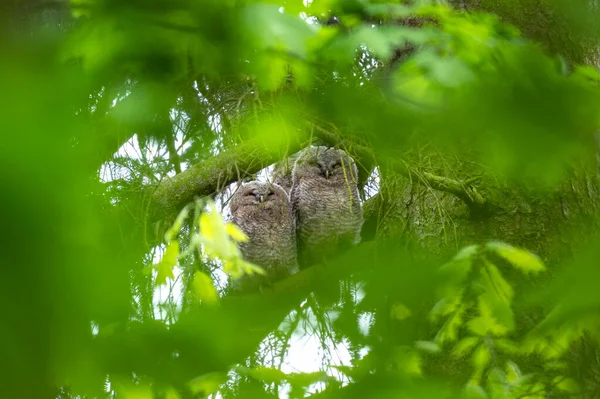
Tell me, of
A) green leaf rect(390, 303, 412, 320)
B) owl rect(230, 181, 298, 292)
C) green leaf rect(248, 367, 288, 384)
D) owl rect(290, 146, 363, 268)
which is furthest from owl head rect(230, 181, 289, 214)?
green leaf rect(390, 303, 412, 320)

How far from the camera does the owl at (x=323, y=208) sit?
3775 millimetres

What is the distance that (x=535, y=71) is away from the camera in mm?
947

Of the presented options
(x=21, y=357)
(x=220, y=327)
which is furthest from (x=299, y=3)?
(x=21, y=357)

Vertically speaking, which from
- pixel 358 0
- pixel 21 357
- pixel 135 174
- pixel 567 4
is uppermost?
pixel 135 174

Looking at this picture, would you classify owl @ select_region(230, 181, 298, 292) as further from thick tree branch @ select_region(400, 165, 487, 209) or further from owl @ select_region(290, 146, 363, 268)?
thick tree branch @ select_region(400, 165, 487, 209)

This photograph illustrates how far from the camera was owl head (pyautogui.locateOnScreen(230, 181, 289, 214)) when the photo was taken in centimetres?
367

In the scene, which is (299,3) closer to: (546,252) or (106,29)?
(106,29)

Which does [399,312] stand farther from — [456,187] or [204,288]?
[456,187]

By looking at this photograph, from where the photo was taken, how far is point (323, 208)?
3.79 metres

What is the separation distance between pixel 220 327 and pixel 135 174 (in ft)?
4.84

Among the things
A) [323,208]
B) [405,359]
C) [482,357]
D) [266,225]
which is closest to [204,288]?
[405,359]

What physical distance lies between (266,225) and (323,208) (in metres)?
0.35

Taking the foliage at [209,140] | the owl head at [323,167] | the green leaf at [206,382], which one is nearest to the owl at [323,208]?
the owl head at [323,167]

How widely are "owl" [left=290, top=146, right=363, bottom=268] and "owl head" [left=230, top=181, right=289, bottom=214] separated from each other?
0.14m
